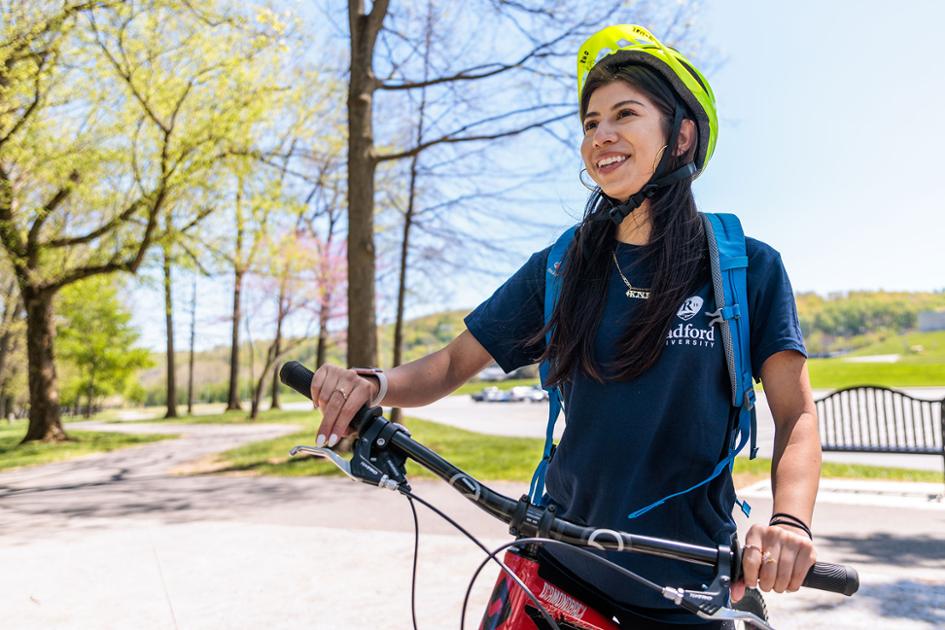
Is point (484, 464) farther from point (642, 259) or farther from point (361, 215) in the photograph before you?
point (642, 259)

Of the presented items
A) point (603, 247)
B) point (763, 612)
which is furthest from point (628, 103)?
point (763, 612)

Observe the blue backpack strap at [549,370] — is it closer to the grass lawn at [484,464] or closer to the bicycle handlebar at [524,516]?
the bicycle handlebar at [524,516]

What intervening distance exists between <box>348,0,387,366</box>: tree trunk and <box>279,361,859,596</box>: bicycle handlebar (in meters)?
10.5

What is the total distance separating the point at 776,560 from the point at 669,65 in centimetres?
120

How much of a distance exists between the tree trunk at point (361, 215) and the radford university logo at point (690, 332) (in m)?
10.7

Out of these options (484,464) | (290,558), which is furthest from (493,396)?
(290,558)

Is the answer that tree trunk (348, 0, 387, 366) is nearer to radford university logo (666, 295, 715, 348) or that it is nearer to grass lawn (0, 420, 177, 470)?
grass lawn (0, 420, 177, 470)

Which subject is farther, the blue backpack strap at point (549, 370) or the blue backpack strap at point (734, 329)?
the blue backpack strap at point (549, 370)

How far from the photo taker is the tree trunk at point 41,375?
17.8 metres

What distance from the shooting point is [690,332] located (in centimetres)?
177

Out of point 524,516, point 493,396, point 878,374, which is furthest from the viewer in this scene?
point 878,374

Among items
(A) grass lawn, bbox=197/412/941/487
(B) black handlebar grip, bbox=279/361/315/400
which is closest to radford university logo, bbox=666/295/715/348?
(B) black handlebar grip, bbox=279/361/315/400

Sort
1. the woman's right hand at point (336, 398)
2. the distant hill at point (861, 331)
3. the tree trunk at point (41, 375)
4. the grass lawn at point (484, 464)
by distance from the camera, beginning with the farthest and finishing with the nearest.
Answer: the distant hill at point (861, 331)
the tree trunk at point (41, 375)
the grass lawn at point (484, 464)
the woman's right hand at point (336, 398)

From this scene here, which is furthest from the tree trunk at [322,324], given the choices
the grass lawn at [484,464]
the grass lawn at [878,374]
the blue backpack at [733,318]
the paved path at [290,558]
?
the grass lawn at [878,374]
